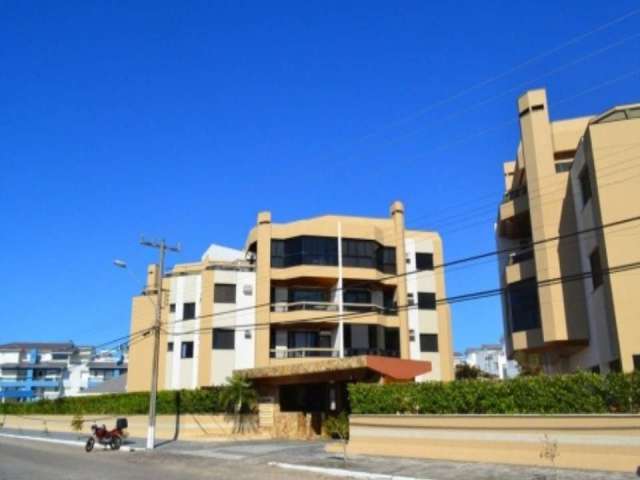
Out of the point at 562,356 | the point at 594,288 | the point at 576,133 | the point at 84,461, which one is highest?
the point at 576,133

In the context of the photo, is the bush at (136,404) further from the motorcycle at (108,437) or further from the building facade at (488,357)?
the building facade at (488,357)

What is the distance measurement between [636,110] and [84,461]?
78.3 feet


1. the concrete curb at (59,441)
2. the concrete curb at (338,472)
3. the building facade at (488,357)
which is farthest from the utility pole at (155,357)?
the building facade at (488,357)

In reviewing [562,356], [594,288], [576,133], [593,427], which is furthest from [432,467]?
[576,133]

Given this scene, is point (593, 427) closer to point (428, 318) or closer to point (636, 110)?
point (636, 110)

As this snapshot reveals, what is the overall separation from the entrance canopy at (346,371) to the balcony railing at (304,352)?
10466 millimetres

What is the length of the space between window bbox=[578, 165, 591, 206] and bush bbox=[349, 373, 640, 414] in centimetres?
981

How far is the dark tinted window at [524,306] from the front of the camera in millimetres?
29620

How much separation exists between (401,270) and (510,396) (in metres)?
28.9

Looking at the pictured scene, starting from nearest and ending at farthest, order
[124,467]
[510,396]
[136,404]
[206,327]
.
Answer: [510,396]
[124,467]
[136,404]
[206,327]

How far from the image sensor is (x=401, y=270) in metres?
47.5

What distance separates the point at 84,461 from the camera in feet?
73.6

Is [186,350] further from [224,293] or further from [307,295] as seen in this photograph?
[307,295]

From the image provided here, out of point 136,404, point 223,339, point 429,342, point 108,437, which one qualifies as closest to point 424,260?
point 429,342
